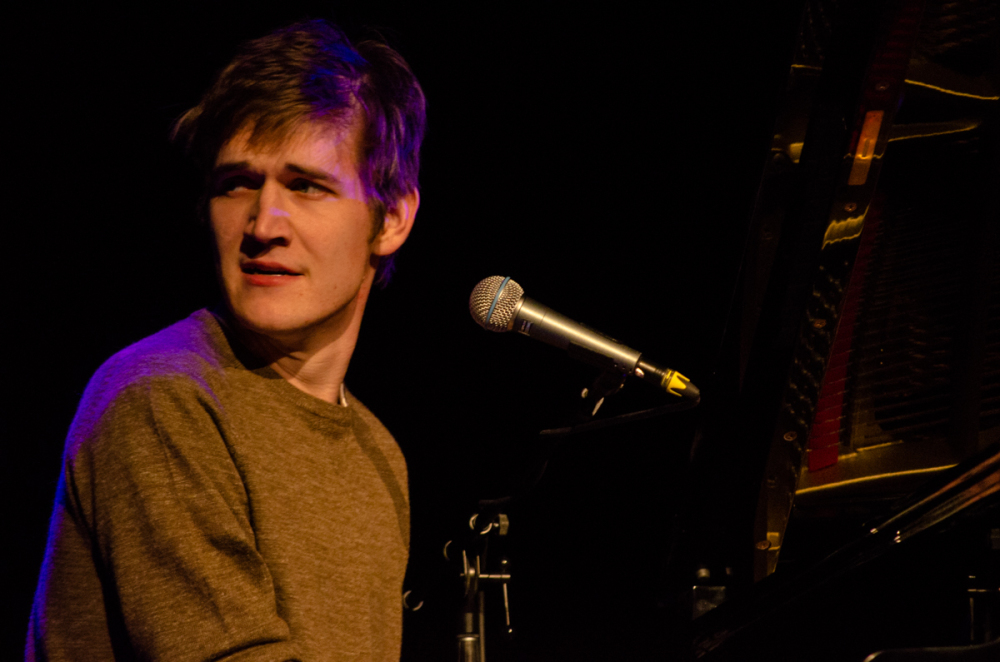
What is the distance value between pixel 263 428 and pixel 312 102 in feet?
2.92

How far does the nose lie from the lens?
176cm

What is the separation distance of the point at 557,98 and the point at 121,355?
211 cm

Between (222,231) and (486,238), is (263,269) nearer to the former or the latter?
(222,231)

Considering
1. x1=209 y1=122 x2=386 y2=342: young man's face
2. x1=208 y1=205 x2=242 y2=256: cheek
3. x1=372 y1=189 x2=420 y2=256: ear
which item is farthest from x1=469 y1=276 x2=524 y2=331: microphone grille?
x1=208 y1=205 x2=242 y2=256: cheek

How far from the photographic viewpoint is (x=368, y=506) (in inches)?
80.0

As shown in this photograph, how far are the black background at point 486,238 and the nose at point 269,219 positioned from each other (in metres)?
1.08

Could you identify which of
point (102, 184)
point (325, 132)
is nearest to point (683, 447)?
point (325, 132)

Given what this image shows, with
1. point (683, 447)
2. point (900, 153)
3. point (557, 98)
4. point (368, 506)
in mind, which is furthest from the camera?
point (557, 98)

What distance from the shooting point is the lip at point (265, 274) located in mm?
1779

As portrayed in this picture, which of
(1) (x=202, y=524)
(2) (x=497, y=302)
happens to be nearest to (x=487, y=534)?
(2) (x=497, y=302)

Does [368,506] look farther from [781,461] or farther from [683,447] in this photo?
[683,447]

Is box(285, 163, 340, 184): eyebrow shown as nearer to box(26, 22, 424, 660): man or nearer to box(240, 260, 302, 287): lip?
box(26, 22, 424, 660): man

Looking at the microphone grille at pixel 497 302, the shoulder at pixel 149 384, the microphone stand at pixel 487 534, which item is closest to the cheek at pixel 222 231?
the shoulder at pixel 149 384

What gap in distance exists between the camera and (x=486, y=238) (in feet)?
10.3
